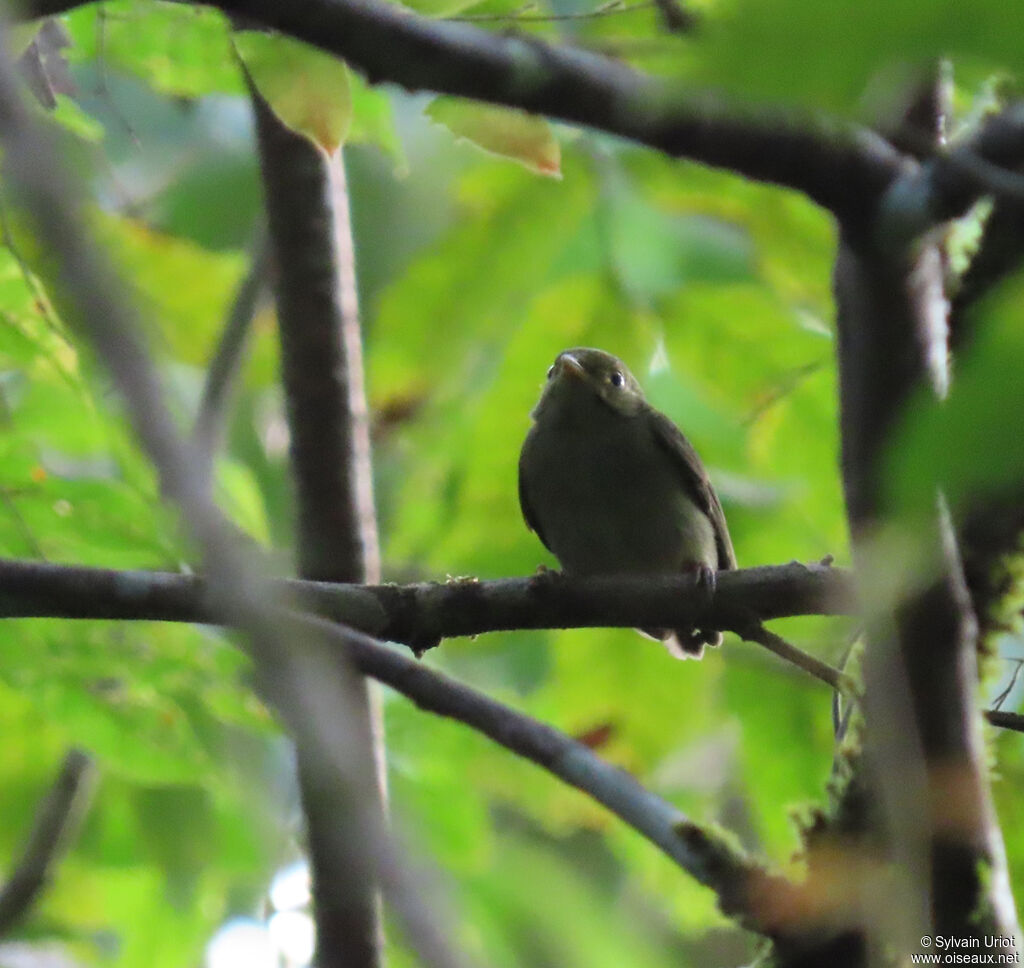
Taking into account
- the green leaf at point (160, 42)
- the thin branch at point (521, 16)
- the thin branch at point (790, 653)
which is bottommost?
the thin branch at point (790, 653)

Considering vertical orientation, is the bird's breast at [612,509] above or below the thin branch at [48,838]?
above

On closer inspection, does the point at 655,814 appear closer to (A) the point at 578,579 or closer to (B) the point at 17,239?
(A) the point at 578,579

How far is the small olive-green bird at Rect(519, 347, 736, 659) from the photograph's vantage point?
5309mm

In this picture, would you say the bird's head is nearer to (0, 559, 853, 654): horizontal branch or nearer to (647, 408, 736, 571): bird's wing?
(647, 408, 736, 571): bird's wing

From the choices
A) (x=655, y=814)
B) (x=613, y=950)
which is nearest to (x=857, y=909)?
(x=655, y=814)

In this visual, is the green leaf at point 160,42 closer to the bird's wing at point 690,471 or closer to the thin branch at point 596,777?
the thin branch at point 596,777

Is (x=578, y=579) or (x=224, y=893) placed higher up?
(x=578, y=579)

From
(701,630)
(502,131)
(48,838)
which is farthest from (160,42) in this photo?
(48,838)

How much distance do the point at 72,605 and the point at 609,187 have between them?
2.37 m

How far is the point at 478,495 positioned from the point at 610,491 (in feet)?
3.04

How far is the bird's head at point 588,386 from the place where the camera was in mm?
5109

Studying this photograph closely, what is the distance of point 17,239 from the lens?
16.4ft

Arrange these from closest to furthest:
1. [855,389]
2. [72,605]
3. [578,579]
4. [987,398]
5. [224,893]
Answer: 1. [987,398]
2. [855,389]
3. [72,605]
4. [578,579]
5. [224,893]

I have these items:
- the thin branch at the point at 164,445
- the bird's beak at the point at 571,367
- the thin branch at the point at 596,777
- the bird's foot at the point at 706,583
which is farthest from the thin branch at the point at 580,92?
the bird's beak at the point at 571,367
